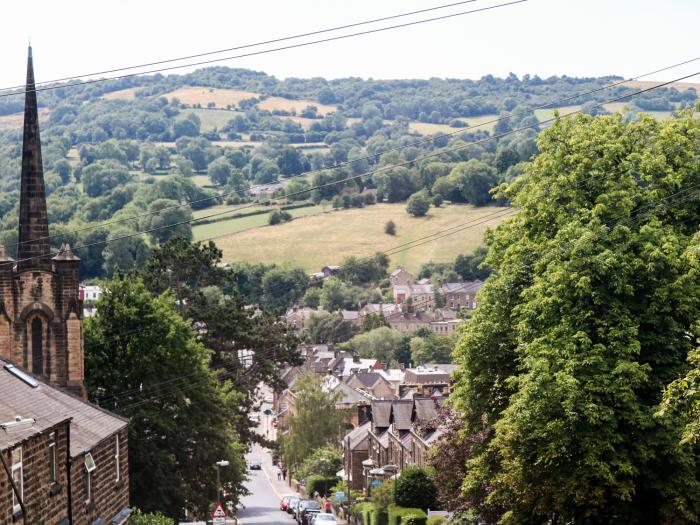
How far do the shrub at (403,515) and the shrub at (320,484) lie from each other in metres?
33.5

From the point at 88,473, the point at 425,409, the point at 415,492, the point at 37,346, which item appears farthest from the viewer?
the point at 425,409

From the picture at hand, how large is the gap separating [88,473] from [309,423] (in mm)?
74196

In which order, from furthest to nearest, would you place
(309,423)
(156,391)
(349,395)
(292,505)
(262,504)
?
(349,395), (309,423), (262,504), (292,505), (156,391)

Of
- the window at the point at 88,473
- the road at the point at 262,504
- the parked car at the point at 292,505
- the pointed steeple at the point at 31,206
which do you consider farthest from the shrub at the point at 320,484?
the window at the point at 88,473

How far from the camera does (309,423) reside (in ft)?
333

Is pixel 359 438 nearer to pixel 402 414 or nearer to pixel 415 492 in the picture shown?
pixel 402 414

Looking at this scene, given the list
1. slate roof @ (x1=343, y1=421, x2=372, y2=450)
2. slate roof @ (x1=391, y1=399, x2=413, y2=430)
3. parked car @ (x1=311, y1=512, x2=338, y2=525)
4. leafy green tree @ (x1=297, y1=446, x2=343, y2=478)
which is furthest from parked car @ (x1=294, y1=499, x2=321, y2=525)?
leafy green tree @ (x1=297, y1=446, x2=343, y2=478)

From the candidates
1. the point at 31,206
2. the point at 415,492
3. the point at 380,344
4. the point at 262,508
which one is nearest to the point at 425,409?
the point at 262,508

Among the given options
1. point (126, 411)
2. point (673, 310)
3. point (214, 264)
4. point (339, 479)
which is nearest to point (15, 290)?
point (126, 411)

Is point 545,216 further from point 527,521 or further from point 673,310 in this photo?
point 527,521

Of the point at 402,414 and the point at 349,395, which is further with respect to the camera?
the point at 349,395

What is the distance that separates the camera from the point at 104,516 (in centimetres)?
3005

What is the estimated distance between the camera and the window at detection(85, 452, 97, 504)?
27.2 m

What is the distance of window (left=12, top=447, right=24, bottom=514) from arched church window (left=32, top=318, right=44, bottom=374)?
21.6 metres
